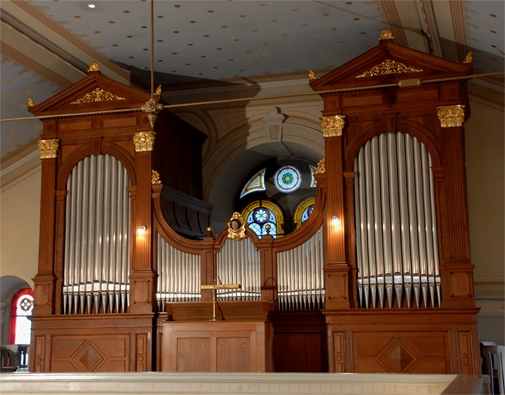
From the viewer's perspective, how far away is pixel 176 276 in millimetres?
10266

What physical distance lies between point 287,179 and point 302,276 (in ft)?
14.6

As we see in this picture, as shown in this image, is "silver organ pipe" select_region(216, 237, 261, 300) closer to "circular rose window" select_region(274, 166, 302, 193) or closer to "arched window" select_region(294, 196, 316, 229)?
"arched window" select_region(294, 196, 316, 229)

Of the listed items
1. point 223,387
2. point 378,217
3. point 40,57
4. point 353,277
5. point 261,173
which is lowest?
point 223,387

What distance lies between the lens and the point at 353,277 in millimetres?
9461

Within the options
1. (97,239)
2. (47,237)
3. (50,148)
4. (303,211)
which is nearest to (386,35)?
(303,211)

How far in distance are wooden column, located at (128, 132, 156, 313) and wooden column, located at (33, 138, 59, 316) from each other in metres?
1.31

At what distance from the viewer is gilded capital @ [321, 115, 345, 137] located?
9883 mm

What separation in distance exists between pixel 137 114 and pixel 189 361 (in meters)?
4.09

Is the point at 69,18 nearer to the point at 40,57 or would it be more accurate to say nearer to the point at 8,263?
the point at 40,57

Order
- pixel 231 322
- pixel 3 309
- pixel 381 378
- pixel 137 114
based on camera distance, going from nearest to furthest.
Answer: pixel 381 378, pixel 231 322, pixel 137 114, pixel 3 309

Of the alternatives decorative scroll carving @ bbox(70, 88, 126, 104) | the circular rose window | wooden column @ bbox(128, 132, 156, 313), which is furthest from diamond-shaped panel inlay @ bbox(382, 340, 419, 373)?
decorative scroll carving @ bbox(70, 88, 126, 104)

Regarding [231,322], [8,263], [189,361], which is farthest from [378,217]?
[8,263]

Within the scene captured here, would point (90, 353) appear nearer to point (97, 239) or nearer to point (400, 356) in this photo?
point (97, 239)

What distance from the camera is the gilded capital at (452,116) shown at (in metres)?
9.51
